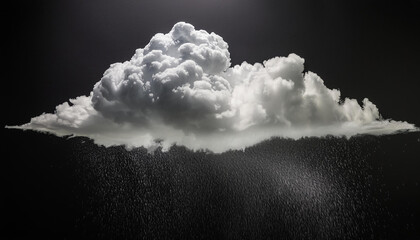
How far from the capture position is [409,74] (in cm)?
1041

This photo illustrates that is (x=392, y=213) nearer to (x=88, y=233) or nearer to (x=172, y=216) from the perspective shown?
(x=172, y=216)

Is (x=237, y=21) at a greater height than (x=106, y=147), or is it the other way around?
(x=237, y=21)

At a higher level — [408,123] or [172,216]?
[408,123]

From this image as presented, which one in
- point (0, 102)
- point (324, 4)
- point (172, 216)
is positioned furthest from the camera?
point (172, 216)

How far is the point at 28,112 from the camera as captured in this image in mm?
9742

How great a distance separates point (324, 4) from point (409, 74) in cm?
379

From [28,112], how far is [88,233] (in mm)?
4509

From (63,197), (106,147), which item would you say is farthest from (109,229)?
(106,147)

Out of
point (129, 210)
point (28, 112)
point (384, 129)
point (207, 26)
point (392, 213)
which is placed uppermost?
point (207, 26)

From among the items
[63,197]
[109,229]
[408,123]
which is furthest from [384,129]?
[63,197]

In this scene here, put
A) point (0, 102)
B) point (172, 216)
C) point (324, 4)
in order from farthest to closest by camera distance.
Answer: point (172, 216) → point (324, 4) → point (0, 102)

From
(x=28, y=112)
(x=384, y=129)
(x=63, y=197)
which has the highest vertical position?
(x=28, y=112)

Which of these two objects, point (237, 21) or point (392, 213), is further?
point (392, 213)

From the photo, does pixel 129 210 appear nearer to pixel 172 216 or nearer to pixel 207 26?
pixel 172 216
